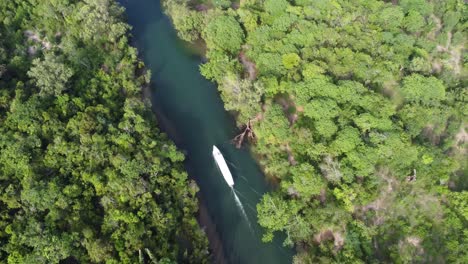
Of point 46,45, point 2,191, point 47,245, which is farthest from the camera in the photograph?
point 46,45

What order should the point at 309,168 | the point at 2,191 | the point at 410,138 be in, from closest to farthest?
the point at 2,191
the point at 309,168
the point at 410,138

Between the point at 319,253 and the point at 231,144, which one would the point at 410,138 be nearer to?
the point at 319,253

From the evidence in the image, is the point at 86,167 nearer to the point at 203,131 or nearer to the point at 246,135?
the point at 203,131

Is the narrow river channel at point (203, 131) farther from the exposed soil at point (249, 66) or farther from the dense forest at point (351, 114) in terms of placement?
the exposed soil at point (249, 66)

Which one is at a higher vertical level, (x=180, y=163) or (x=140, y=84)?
(x=140, y=84)

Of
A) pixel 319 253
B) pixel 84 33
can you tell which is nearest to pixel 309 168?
pixel 319 253

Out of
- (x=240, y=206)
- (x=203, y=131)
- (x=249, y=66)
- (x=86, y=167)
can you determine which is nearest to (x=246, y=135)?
(x=203, y=131)

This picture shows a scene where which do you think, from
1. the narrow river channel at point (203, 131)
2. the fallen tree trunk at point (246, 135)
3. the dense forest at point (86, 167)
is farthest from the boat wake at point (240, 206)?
the fallen tree trunk at point (246, 135)

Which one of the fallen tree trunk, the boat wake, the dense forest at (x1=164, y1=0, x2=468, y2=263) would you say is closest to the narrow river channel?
the boat wake
